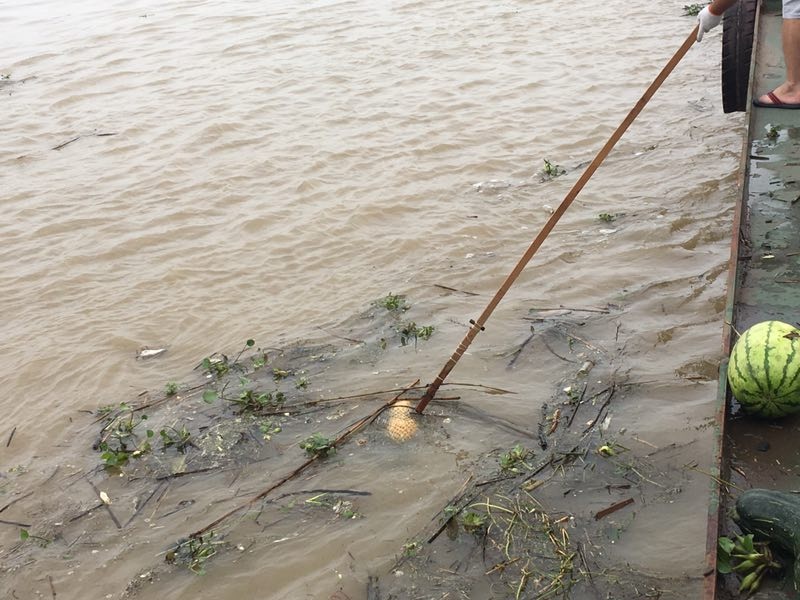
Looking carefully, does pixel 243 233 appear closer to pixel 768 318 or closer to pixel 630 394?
pixel 630 394

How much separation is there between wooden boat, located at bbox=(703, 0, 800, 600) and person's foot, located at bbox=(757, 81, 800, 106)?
108 millimetres

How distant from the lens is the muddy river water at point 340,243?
11.9 feet

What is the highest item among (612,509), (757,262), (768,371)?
(768,371)

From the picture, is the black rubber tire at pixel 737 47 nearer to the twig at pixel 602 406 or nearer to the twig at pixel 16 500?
the twig at pixel 602 406

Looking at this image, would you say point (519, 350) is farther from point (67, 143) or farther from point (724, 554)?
point (67, 143)

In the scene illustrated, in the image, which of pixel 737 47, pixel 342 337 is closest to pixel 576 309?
pixel 342 337

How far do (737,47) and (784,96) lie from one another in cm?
94

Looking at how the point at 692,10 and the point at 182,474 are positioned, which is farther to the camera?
the point at 692,10

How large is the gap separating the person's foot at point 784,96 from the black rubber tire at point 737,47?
718 mm

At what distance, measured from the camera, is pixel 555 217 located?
12.9 ft

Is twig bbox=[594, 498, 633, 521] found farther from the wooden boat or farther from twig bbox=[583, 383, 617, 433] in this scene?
twig bbox=[583, 383, 617, 433]

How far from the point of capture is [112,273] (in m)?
6.32

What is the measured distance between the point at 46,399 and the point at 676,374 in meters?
3.83

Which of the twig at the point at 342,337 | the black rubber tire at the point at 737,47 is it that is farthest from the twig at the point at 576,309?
the black rubber tire at the point at 737,47
